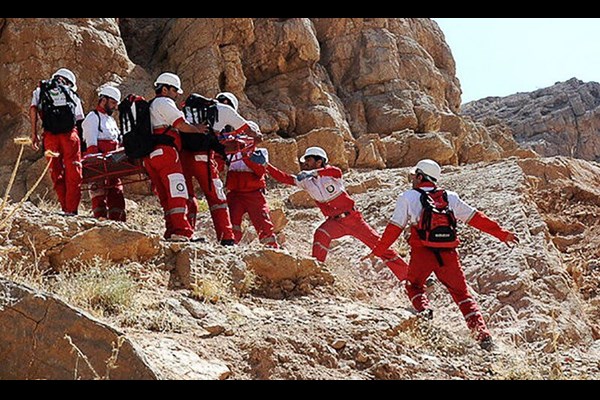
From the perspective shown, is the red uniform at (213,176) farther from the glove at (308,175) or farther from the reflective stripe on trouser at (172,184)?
the glove at (308,175)

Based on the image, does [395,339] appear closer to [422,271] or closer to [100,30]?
[422,271]

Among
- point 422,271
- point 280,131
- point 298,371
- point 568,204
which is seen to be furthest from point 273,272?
point 280,131

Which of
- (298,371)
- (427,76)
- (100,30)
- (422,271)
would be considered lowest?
(298,371)

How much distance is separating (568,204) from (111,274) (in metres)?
8.39

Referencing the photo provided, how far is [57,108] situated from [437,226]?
15.1ft

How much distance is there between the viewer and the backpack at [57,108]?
26.0ft

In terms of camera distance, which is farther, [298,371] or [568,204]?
[568,204]

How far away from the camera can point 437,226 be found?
7000 millimetres

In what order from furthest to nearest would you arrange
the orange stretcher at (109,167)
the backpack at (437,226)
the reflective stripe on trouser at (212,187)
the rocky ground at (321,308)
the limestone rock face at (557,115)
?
the limestone rock face at (557,115)
the orange stretcher at (109,167)
the reflective stripe on trouser at (212,187)
the backpack at (437,226)
the rocky ground at (321,308)

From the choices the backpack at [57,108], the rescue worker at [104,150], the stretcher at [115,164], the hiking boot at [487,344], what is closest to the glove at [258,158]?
the stretcher at [115,164]

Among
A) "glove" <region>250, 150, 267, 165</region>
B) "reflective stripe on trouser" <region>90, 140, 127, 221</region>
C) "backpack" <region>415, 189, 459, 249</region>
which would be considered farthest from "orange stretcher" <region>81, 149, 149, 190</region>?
"backpack" <region>415, 189, 459, 249</region>

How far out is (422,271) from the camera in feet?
23.0

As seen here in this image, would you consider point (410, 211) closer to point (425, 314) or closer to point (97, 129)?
point (425, 314)

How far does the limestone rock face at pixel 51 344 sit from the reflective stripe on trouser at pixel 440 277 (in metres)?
3.68
